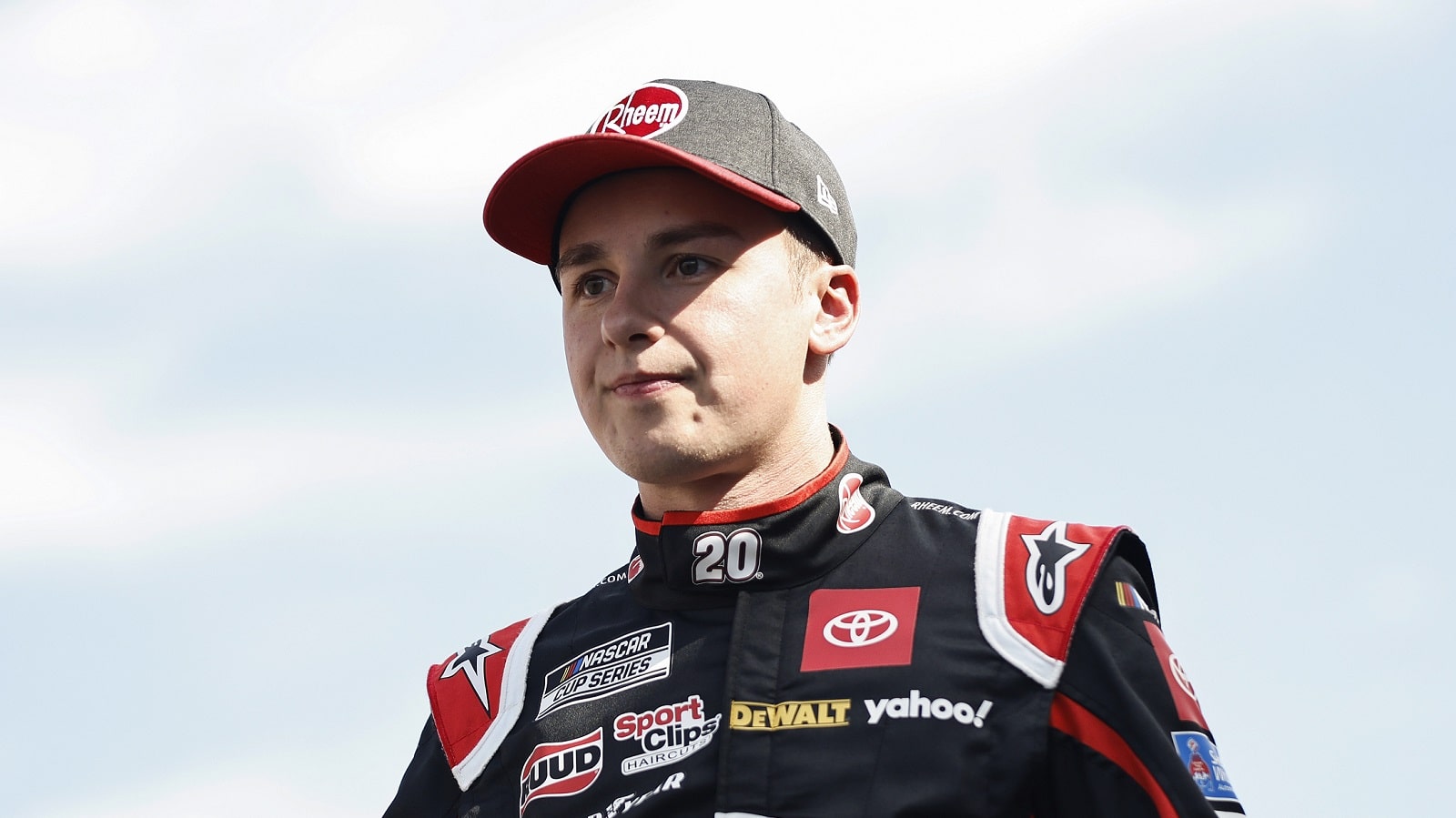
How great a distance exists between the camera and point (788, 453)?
4.36 metres

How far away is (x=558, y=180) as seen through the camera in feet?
14.8

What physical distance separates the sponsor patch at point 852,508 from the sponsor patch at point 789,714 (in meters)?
0.57

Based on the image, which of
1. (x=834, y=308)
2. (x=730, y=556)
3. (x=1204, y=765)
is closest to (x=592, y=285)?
(x=834, y=308)

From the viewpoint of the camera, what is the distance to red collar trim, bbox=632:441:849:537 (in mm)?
4223

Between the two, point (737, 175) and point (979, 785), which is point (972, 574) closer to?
point (979, 785)

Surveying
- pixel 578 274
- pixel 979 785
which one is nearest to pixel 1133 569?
pixel 979 785

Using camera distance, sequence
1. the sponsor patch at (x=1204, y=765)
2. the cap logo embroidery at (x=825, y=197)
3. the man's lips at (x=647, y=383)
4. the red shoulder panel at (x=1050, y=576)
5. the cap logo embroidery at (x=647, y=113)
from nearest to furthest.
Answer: the sponsor patch at (x=1204, y=765) < the red shoulder panel at (x=1050, y=576) < the man's lips at (x=647, y=383) < the cap logo embroidery at (x=647, y=113) < the cap logo embroidery at (x=825, y=197)

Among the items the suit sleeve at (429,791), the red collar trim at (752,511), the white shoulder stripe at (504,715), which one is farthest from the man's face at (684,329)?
the suit sleeve at (429,791)

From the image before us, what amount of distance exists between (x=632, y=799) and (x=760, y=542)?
74cm

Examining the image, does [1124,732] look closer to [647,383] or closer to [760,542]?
[760,542]

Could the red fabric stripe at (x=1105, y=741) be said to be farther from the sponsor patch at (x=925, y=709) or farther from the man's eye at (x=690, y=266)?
the man's eye at (x=690, y=266)

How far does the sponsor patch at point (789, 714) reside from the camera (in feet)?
12.6

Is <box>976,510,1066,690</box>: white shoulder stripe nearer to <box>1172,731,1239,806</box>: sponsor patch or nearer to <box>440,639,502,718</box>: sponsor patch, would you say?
<box>1172,731,1239,806</box>: sponsor patch

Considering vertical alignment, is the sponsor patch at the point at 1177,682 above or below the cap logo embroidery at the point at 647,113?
below
